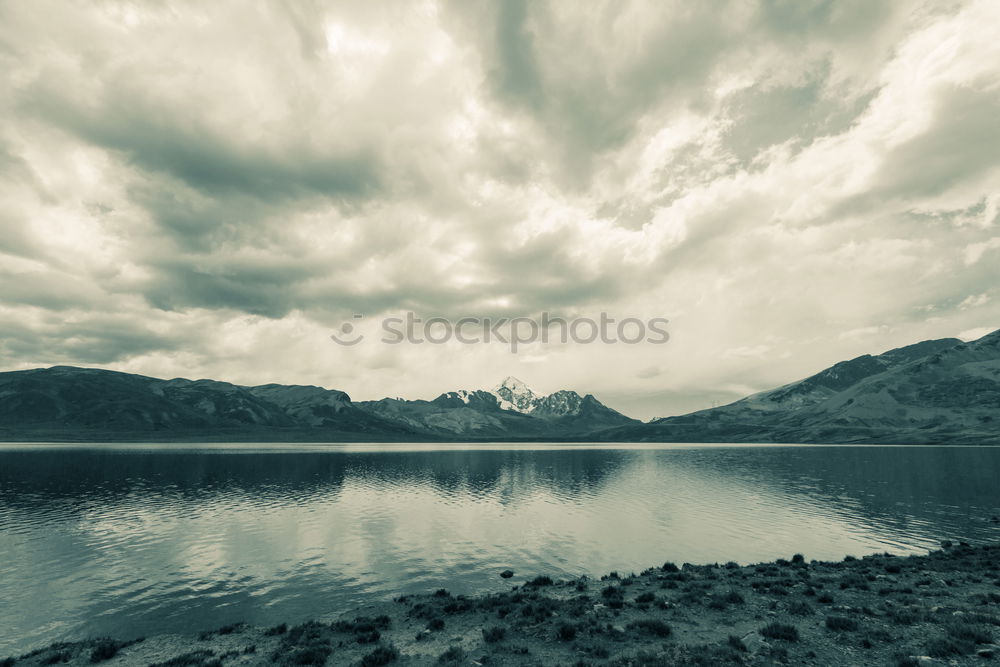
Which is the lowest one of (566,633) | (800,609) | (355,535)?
(355,535)

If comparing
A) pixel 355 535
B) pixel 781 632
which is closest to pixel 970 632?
pixel 781 632

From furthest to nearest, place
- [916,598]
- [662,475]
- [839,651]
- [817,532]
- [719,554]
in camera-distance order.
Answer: [662,475]
[817,532]
[719,554]
[916,598]
[839,651]

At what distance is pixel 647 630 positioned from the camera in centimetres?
2548

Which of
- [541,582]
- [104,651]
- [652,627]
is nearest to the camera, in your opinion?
[652,627]

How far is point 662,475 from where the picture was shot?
13662cm

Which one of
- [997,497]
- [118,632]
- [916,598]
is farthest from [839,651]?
[997,497]

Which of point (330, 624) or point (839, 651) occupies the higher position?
point (839, 651)

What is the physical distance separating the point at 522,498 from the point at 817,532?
49312mm

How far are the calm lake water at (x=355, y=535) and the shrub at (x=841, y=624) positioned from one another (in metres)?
23.2

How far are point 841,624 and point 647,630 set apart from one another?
10.0 metres

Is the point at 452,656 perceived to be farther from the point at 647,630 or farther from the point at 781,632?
the point at 781,632

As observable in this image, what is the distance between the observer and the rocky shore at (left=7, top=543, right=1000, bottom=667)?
21.9m

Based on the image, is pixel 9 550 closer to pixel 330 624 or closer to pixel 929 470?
pixel 330 624

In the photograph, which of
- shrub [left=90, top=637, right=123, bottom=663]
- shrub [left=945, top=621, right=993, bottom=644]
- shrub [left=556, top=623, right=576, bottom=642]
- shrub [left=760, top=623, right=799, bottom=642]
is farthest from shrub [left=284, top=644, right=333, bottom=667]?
shrub [left=945, top=621, right=993, bottom=644]
